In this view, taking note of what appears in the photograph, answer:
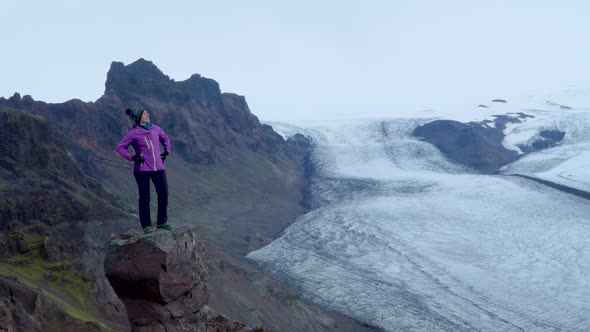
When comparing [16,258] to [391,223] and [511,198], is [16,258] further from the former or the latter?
[511,198]

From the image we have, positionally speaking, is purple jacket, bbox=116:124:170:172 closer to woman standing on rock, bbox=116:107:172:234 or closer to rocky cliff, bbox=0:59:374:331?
woman standing on rock, bbox=116:107:172:234

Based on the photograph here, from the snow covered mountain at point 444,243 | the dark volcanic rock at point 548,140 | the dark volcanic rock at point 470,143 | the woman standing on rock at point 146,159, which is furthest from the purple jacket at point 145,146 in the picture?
the dark volcanic rock at point 548,140

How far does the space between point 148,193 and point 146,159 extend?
0.46m

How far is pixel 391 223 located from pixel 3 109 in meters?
18.1

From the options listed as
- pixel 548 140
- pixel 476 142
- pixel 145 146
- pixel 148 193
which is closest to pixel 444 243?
pixel 148 193

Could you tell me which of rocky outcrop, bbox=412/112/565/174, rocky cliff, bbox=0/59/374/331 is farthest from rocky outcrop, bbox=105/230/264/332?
rocky outcrop, bbox=412/112/565/174

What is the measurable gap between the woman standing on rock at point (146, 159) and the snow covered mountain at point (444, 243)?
12.8 metres

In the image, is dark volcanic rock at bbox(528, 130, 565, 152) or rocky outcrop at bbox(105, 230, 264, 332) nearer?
rocky outcrop at bbox(105, 230, 264, 332)

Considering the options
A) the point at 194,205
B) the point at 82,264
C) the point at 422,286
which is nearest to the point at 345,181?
the point at 194,205

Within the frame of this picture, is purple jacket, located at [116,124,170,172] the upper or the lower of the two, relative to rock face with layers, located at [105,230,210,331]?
upper

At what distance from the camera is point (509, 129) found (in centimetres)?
5106

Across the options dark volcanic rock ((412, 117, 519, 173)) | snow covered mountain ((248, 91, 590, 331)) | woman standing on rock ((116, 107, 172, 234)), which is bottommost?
snow covered mountain ((248, 91, 590, 331))

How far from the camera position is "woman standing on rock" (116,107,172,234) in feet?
22.3

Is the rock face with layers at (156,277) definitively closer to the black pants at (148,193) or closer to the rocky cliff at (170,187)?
the black pants at (148,193)
